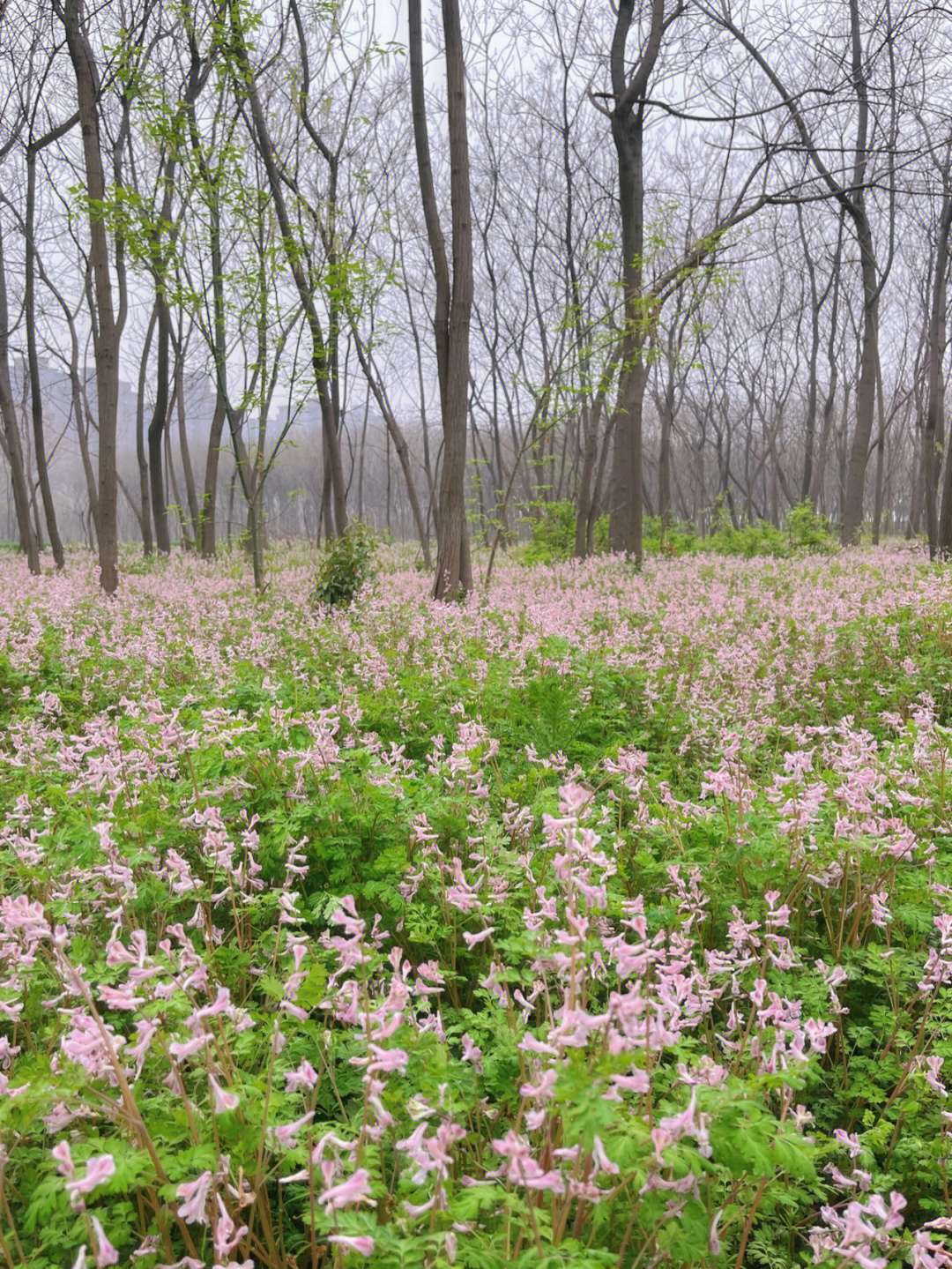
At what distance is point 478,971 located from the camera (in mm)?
2676

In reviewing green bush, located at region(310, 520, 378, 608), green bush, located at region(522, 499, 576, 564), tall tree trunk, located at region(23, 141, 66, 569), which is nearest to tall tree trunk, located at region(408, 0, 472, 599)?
green bush, located at region(310, 520, 378, 608)

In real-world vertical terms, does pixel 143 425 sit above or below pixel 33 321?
below

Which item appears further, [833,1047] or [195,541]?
[195,541]

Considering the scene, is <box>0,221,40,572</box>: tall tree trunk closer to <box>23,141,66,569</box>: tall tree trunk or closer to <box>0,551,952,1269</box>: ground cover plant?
<box>23,141,66,569</box>: tall tree trunk

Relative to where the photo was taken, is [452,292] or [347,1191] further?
[452,292]

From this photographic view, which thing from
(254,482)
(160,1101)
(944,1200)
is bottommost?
(944,1200)

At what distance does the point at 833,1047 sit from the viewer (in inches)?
100.0

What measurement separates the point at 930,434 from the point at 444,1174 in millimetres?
22622

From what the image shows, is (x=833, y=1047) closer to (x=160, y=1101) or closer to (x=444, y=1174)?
(x=444, y=1174)

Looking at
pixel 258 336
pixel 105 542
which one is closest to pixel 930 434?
pixel 258 336

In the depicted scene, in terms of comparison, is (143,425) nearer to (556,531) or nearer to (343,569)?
(556,531)

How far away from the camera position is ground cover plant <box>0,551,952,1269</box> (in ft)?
4.29

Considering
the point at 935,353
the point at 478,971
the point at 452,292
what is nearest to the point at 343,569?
the point at 452,292

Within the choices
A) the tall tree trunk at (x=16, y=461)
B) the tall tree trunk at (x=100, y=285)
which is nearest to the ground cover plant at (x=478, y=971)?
the tall tree trunk at (x=100, y=285)
